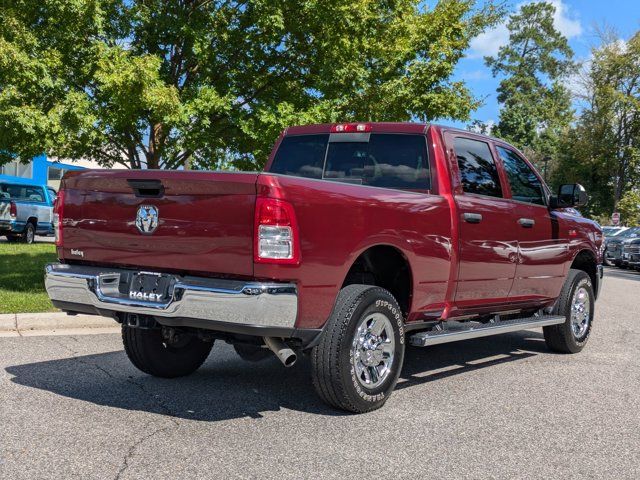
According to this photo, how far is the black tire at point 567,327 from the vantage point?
24.1 feet

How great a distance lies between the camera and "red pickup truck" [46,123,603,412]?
13.7ft

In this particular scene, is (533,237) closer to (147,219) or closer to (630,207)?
(147,219)

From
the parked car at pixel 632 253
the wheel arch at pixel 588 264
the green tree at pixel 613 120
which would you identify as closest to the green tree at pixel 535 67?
the green tree at pixel 613 120

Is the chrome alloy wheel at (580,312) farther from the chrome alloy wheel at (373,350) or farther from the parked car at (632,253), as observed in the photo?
the parked car at (632,253)

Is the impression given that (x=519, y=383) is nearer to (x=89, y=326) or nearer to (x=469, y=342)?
(x=469, y=342)

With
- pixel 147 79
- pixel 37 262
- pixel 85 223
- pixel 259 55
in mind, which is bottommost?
pixel 37 262

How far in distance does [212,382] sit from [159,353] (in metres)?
0.48

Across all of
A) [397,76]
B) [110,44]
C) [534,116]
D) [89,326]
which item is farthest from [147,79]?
[534,116]

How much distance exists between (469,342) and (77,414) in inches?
188

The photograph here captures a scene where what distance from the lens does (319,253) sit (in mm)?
4336

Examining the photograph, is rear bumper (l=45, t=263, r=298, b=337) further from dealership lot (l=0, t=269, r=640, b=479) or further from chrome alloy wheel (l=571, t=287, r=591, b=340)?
chrome alloy wheel (l=571, t=287, r=591, b=340)

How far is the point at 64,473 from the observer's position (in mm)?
3613

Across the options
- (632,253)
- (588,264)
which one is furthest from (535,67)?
(588,264)

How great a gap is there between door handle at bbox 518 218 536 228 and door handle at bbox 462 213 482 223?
0.78m
